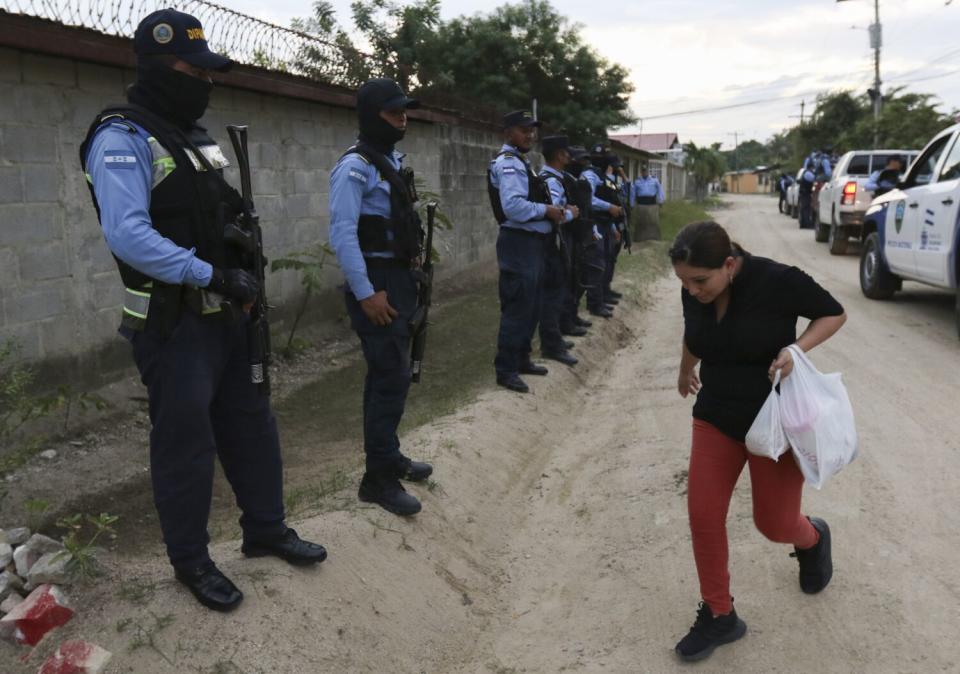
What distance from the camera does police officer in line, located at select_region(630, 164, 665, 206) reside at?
1603 cm

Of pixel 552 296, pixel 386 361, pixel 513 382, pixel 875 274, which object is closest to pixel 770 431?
pixel 386 361

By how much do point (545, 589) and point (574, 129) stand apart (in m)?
21.5

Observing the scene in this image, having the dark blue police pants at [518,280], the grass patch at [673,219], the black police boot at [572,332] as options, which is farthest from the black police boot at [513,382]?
the grass patch at [673,219]

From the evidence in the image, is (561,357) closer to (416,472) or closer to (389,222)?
(416,472)

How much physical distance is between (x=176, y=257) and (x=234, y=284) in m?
0.21

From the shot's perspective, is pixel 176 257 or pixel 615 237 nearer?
pixel 176 257

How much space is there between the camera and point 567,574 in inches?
154

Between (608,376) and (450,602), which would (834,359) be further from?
(450,602)

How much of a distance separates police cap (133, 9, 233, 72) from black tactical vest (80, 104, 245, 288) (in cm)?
20

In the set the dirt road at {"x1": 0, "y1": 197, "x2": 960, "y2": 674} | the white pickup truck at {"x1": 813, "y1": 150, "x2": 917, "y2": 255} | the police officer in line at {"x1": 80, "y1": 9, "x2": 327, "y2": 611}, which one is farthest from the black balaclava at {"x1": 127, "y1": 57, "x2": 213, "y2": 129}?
the white pickup truck at {"x1": 813, "y1": 150, "x2": 917, "y2": 255}

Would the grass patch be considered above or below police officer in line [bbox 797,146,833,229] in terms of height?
below

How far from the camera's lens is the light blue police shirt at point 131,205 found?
2.49 m

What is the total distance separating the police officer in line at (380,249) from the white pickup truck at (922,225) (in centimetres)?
575

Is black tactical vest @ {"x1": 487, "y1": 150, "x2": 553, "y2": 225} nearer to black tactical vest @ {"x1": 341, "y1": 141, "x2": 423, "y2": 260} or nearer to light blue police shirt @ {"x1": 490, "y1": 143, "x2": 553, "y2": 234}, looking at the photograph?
light blue police shirt @ {"x1": 490, "y1": 143, "x2": 553, "y2": 234}
